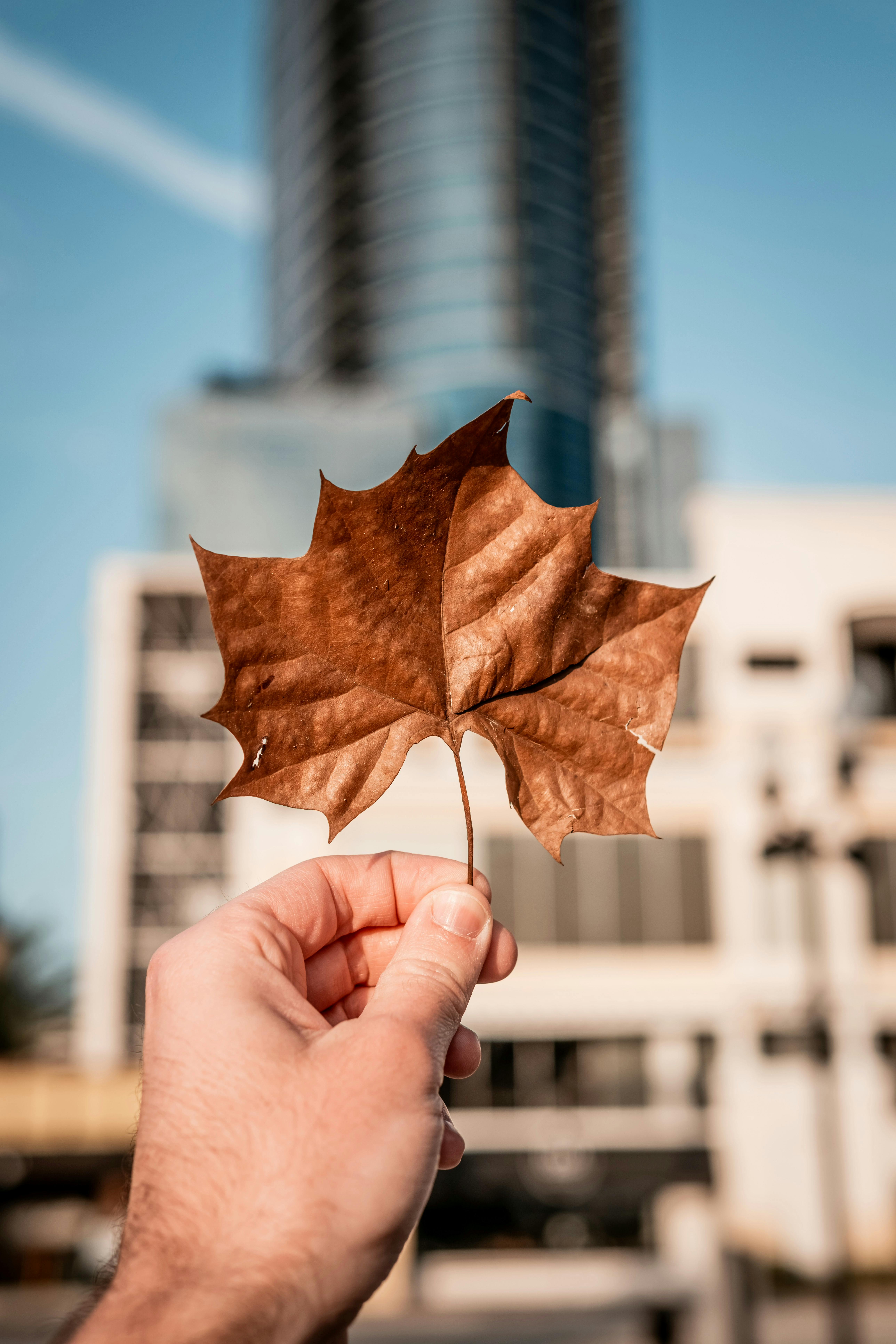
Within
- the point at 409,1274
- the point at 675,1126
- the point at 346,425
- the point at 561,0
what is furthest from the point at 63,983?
the point at 561,0

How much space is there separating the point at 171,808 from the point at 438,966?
41910 mm

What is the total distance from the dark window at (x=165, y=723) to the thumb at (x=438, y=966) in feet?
130

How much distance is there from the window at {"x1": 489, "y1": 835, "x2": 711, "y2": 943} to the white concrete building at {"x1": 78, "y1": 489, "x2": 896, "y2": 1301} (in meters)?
0.05

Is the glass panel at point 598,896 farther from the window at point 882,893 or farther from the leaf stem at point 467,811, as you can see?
the leaf stem at point 467,811

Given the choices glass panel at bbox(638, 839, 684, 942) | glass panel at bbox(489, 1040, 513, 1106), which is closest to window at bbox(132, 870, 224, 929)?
glass panel at bbox(489, 1040, 513, 1106)

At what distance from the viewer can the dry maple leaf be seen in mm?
1500

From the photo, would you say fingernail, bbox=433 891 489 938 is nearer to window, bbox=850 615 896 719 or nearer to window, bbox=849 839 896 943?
window, bbox=849 839 896 943

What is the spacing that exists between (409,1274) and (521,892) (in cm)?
682

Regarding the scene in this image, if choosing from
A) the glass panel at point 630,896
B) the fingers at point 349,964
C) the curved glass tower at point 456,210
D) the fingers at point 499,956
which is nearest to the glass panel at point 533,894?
the glass panel at point 630,896

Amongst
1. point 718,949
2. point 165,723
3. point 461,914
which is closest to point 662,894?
point 718,949

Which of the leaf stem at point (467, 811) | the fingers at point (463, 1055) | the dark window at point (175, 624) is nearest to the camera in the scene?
the leaf stem at point (467, 811)

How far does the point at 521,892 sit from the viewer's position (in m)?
20.6

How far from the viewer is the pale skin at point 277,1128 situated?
117 centimetres

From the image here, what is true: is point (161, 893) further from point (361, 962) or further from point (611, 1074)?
point (361, 962)
